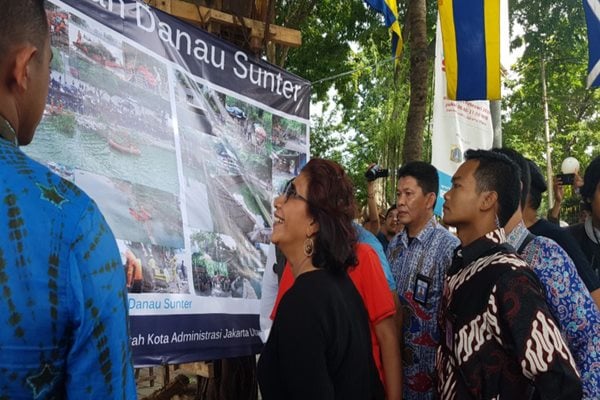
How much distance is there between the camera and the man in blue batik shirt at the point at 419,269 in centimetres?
306

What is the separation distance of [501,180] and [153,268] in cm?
156

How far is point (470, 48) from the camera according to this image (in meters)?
5.10

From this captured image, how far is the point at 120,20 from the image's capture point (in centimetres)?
274

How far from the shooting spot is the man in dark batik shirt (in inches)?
71.2

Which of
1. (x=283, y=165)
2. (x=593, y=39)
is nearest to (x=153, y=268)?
(x=283, y=165)

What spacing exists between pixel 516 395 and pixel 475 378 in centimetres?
13

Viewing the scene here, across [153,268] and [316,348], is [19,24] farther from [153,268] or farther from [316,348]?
[153,268]

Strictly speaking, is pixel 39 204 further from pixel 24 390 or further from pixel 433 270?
pixel 433 270

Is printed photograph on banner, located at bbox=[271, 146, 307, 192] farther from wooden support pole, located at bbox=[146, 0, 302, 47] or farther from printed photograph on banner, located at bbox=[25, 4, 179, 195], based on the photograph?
printed photograph on banner, located at bbox=[25, 4, 179, 195]

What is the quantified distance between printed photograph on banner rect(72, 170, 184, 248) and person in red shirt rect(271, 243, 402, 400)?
0.66 metres

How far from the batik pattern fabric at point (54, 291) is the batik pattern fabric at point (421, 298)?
2266 millimetres

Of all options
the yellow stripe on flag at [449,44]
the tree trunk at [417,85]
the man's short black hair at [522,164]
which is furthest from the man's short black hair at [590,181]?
the tree trunk at [417,85]

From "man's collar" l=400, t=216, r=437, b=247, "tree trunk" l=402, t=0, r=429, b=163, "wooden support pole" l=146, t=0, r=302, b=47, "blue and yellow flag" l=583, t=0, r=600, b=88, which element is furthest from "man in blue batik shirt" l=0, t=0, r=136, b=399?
"tree trunk" l=402, t=0, r=429, b=163

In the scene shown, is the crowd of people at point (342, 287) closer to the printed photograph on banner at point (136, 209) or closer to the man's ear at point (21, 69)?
the man's ear at point (21, 69)
